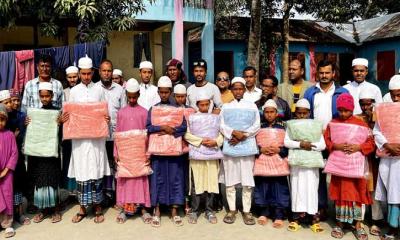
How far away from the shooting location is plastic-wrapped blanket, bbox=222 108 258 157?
14.4ft

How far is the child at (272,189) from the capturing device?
4.41m

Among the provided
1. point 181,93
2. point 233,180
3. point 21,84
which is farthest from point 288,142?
point 21,84

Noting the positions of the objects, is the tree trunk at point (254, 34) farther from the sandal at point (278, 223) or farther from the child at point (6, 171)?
the child at point (6, 171)

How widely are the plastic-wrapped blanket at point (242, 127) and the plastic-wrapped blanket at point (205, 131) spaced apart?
0.16 metres

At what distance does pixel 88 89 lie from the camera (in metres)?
4.70

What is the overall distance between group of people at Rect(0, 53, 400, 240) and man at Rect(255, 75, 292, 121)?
1cm

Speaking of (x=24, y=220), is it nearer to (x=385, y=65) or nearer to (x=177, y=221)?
(x=177, y=221)

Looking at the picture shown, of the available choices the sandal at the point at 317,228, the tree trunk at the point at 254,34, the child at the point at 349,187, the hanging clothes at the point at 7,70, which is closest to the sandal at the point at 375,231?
the child at the point at 349,187

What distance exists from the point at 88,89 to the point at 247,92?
1883 mm

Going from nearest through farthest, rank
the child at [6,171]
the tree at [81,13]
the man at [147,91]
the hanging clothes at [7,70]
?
the child at [6,171]
the man at [147,91]
the tree at [81,13]
the hanging clothes at [7,70]

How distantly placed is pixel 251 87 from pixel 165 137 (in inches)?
49.4

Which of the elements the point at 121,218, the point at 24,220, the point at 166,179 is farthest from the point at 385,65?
the point at 24,220

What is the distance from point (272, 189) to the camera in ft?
14.8

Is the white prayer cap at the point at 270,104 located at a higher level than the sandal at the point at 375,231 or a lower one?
higher
